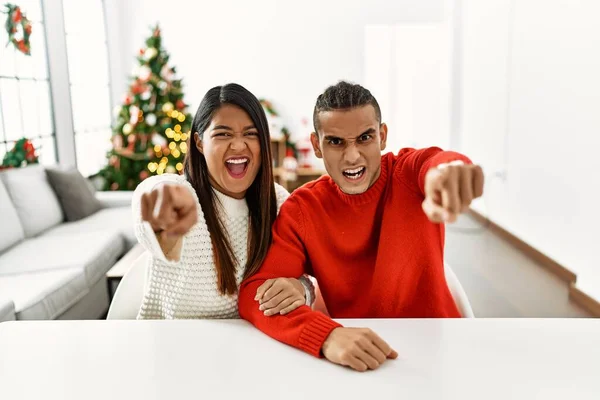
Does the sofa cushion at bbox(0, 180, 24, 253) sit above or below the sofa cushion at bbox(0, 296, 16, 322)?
above

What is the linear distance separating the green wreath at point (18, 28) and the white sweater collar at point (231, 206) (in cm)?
340

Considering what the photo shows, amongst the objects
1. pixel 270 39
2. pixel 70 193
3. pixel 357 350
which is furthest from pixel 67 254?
pixel 270 39

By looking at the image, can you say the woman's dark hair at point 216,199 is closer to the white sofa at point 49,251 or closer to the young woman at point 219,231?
the young woman at point 219,231

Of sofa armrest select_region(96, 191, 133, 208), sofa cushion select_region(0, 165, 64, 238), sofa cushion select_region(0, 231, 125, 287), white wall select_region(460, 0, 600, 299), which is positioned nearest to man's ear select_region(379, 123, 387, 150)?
sofa cushion select_region(0, 231, 125, 287)

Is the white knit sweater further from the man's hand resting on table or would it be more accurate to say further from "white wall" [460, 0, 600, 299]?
"white wall" [460, 0, 600, 299]

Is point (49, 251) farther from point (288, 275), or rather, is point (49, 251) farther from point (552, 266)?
point (552, 266)

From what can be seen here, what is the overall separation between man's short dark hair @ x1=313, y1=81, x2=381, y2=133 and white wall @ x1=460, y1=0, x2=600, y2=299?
2.37m

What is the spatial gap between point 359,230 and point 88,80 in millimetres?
5173

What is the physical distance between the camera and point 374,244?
4.54 feet

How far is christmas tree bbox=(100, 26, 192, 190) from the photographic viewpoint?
511 cm

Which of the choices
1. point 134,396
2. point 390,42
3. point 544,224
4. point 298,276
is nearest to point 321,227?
point 298,276

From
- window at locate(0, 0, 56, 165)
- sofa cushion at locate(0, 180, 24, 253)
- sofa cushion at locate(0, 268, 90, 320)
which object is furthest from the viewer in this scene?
window at locate(0, 0, 56, 165)

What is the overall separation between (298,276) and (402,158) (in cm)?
39

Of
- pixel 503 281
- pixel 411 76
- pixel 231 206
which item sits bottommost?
pixel 503 281
